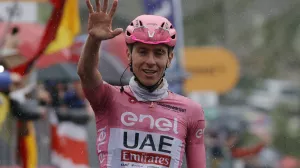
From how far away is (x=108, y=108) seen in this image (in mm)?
6293

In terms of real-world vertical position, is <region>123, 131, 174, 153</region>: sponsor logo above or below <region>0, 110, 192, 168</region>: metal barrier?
above

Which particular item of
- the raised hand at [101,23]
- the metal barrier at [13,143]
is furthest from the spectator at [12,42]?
the raised hand at [101,23]

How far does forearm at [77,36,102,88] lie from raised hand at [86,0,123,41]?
5 cm

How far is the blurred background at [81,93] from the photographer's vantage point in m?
11.4

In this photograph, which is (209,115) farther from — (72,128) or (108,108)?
(108,108)

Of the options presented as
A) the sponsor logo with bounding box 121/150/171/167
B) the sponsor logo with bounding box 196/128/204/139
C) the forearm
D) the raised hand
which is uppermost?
the raised hand

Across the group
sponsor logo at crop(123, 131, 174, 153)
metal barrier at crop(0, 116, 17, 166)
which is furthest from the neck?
metal barrier at crop(0, 116, 17, 166)

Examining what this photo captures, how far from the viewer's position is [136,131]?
625cm

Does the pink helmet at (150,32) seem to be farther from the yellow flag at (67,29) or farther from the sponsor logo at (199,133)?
the yellow flag at (67,29)

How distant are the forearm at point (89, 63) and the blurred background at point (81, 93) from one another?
14.0 ft

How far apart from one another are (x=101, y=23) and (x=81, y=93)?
7085 millimetres

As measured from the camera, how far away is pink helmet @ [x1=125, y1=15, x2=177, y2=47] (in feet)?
20.3

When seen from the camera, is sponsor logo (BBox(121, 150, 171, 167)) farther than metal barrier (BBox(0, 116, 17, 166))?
No

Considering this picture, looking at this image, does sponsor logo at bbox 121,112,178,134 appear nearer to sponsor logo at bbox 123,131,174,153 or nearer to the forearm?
sponsor logo at bbox 123,131,174,153
